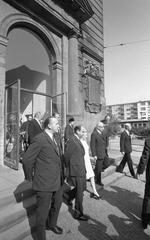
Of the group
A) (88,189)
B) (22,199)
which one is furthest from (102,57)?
(22,199)

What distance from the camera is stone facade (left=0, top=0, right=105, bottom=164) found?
632cm

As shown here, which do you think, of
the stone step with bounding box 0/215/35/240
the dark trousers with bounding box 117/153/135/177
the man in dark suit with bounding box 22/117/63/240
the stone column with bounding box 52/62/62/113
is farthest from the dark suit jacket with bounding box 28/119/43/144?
the dark trousers with bounding box 117/153/135/177

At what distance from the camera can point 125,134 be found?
616 cm

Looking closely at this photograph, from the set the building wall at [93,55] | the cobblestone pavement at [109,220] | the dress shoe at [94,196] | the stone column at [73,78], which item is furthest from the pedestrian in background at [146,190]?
the building wall at [93,55]

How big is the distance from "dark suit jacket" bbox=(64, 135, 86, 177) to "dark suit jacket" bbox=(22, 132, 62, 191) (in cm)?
72

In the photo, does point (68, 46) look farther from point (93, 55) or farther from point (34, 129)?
point (34, 129)

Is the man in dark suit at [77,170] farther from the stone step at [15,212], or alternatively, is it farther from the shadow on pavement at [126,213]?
the stone step at [15,212]

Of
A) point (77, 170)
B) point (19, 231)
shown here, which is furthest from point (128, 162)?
point (19, 231)

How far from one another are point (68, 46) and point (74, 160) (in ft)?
22.8

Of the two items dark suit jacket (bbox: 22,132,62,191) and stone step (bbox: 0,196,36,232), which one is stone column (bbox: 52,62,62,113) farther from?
dark suit jacket (bbox: 22,132,62,191)

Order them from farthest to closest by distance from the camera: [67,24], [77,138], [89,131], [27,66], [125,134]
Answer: [27,66]
[89,131]
[67,24]
[125,134]
[77,138]

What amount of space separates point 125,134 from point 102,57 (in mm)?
6939

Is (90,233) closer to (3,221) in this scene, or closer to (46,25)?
(3,221)

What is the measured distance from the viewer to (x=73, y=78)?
8336 mm
